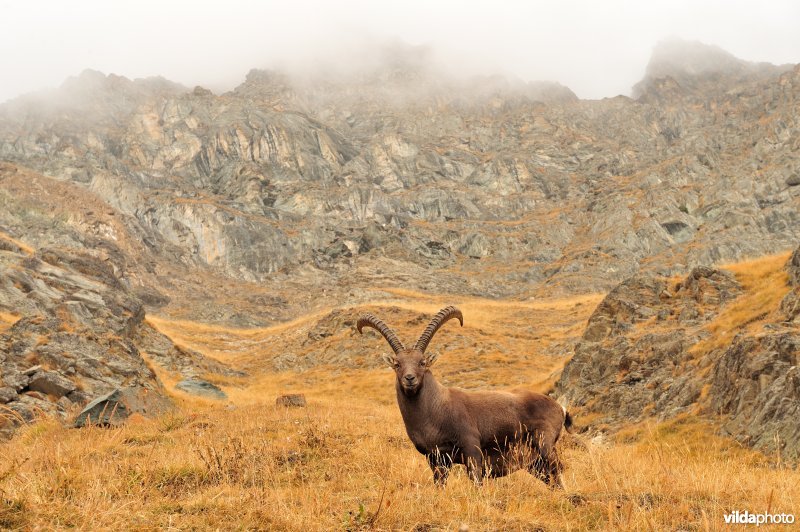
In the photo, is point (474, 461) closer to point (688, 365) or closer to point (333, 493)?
point (333, 493)

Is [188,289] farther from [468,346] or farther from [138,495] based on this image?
[138,495]

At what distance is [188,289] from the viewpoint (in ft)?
302

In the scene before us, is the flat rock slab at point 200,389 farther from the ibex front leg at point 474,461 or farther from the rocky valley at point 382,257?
the ibex front leg at point 474,461

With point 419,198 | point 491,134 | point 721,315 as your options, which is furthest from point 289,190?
point 721,315

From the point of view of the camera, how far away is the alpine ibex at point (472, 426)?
796cm

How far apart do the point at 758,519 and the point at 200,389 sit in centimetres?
2709

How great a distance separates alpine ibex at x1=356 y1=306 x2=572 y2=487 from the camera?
796cm

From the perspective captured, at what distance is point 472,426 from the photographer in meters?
8.22

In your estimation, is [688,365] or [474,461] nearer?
[474,461]

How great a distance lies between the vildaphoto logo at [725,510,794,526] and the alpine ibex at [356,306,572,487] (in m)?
2.59

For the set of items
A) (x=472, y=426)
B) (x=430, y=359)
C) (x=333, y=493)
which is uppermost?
(x=430, y=359)

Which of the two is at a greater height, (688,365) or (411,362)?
(411,362)

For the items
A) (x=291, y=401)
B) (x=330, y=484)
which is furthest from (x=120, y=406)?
(x=330, y=484)

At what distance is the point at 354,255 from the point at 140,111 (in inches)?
3477
